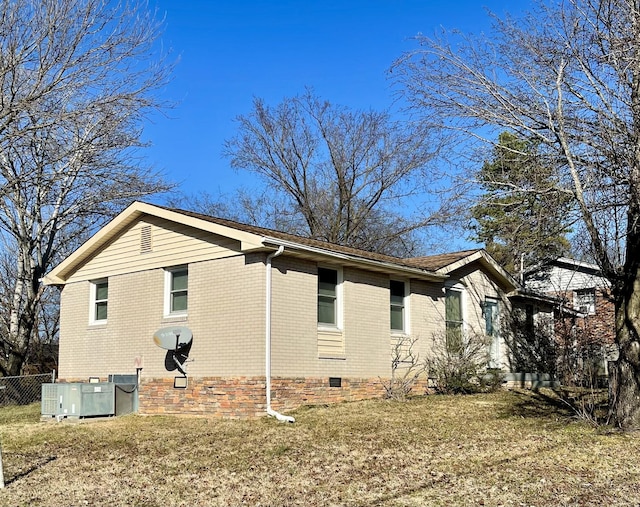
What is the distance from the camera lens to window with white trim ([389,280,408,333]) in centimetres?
1741

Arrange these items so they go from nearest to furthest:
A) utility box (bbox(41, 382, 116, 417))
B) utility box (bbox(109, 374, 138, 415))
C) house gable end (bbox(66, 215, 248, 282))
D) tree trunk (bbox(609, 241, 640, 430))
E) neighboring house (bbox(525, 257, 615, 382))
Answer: tree trunk (bbox(609, 241, 640, 430)), utility box (bbox(41, 382, 116, 417)), house gable end (bbox(66, 215, 248, 282)), utility box (bbox(109, 374, 138, 415)), neighboring house (bbox(525, 257, 615, 382))

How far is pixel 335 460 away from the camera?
9555 millimetres

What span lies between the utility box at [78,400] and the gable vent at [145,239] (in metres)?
3.27

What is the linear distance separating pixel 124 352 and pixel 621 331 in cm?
1085

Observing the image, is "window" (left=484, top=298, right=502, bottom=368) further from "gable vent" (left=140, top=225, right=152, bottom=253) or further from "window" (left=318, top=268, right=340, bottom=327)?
"gable vent" (left=140, top=225, right=152, bottom=253)

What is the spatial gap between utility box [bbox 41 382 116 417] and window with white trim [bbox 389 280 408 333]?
6.75 m

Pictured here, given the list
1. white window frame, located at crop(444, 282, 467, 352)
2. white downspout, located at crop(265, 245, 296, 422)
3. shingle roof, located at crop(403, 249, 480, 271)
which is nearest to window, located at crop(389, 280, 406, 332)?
shingle roof, located at crop(403, 249, 480, 271)

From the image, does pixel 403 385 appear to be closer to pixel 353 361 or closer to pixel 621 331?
pixel 353 361

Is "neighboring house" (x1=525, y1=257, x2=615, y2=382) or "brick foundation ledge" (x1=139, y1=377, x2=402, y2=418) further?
"neighboring house" (x1=525, y1=257, x2=615, y2=382)

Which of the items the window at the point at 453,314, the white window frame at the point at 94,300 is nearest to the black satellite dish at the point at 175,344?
the white window frame at the point at 94,300

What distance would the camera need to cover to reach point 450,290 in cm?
1919

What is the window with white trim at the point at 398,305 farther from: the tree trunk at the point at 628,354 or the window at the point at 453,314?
the tree trunk at the point at 628,354

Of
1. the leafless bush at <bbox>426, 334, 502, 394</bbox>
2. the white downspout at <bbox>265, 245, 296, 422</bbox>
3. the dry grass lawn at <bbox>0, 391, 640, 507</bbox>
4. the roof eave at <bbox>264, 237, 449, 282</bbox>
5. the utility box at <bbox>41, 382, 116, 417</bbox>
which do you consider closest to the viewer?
the dry grass lawn at <bbox>0, 391, 640, 507</bbox>

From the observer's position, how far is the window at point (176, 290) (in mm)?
15758
